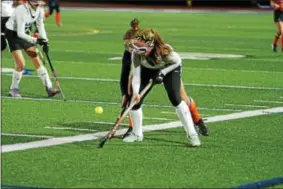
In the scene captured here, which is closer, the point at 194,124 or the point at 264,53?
the point at 194,124

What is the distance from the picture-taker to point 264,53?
29.9 metres

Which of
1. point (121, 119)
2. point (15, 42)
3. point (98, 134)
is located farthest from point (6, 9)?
point (121, 119)

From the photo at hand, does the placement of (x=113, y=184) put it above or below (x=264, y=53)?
above

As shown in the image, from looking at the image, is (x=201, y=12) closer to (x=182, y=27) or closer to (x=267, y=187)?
(x=182, y=27)

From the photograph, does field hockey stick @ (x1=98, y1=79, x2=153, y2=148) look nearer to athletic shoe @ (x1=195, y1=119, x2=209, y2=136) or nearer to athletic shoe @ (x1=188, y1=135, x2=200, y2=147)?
athletic shoe @ (x1=188, y1=135, x2=200, y2=147)

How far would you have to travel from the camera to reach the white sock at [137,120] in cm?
1423

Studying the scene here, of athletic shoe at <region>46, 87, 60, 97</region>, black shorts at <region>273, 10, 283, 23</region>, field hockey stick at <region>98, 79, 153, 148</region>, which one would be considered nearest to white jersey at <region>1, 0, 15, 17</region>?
athletic shoe at <region>46, 87, 60, 97</region>

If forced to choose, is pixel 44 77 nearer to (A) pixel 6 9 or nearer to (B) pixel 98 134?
(A) pixel 6 9

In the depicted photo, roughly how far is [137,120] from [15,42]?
6.39 meters

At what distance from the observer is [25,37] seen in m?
19.5

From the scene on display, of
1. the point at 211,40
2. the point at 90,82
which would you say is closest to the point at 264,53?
the point at 211,40

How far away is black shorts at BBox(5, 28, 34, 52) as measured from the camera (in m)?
20.0

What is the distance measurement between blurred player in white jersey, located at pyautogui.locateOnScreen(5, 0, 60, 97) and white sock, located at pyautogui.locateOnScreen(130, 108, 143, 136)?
5.41 meters

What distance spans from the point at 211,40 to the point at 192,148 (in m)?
22.2
